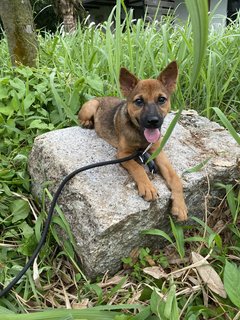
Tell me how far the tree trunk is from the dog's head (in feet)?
5.61

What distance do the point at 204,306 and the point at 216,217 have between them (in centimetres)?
78

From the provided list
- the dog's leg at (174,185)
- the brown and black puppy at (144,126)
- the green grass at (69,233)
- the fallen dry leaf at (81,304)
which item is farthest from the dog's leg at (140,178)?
the fallen dry leaf at (81,304)

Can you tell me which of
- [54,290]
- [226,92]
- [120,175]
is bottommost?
[54,290]

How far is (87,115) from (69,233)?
3.80ft

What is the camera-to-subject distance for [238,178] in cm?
258

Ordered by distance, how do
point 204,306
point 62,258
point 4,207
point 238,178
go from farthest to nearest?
1. point 238,178
2. point 4,207
3. point 62,258
4. point 204,306

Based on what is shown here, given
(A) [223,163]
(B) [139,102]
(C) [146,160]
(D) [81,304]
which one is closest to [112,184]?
(C) [146,160]

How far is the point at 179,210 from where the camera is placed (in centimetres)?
221

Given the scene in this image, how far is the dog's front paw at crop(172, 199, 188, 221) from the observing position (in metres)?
2.21

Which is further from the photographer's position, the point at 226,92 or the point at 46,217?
the point at 226,92

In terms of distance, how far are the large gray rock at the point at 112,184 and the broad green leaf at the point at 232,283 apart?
576 mm

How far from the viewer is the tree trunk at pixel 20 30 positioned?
3588mm

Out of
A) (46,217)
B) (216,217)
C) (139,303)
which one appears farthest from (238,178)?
(46,217)

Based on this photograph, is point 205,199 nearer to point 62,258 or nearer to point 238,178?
point 238,178
